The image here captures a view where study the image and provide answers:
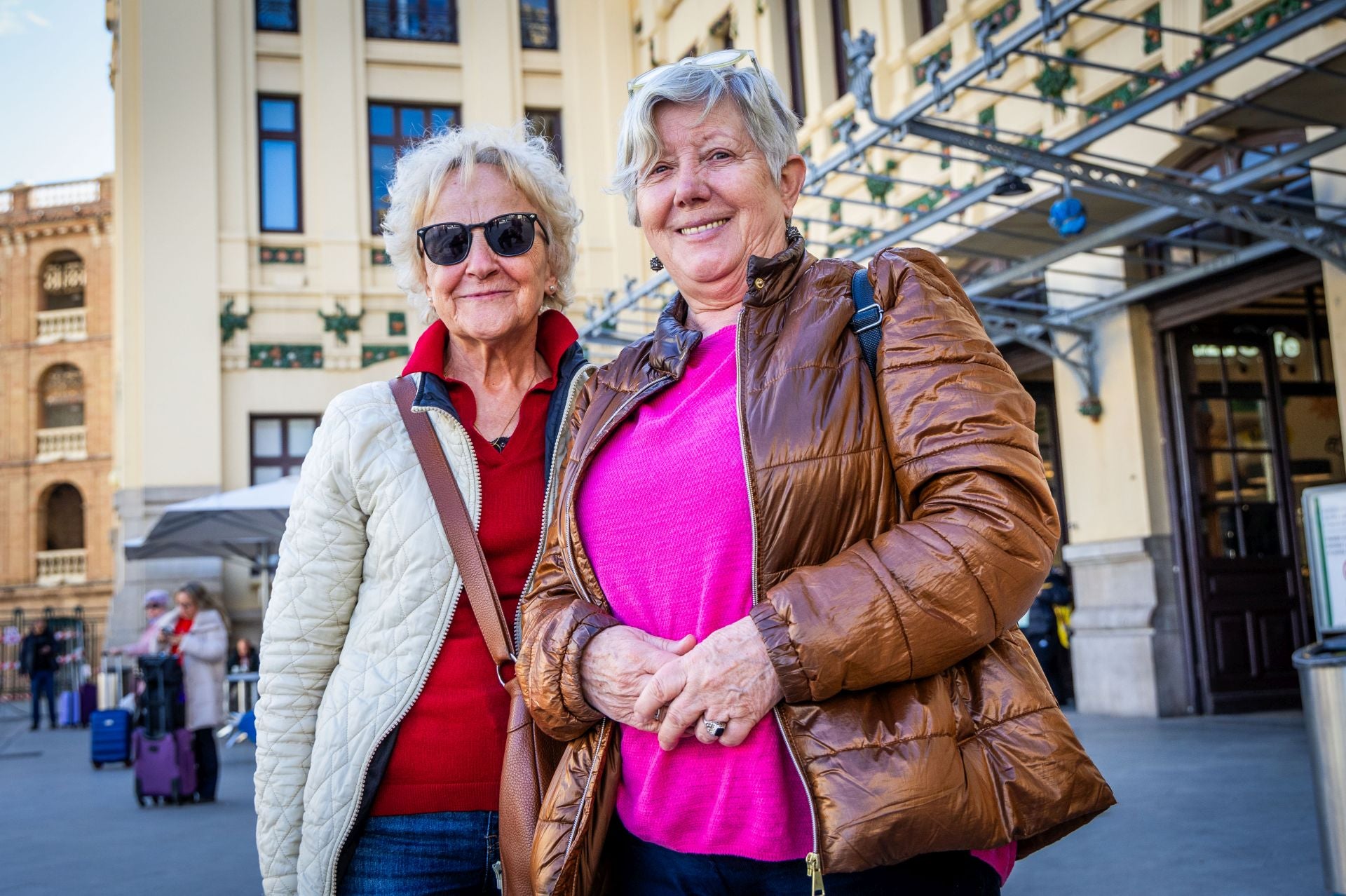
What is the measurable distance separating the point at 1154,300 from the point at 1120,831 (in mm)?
6369

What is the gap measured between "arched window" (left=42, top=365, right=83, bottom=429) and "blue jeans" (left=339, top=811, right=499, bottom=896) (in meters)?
43.8

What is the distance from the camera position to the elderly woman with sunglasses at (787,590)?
1640 mm

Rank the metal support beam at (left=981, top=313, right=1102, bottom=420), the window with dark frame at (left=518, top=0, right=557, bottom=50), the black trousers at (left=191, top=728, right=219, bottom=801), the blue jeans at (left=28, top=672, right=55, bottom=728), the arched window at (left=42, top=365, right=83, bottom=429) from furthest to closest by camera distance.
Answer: the arched window at (left=42, top=365, right=83, bottom=429) → the blue jeans at (left=28, top=672, right=55, bottom=728) → the window with dark frame at (left=518, top=0, right=557, bottom=50) → the metal support beam at (left=981, top=313, right=1102, bottom=420) → the black trousers at (left=191, top=728, right=219, bottom=801)

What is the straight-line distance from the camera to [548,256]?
278 centimetres

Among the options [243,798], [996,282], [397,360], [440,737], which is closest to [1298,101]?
[996,282]

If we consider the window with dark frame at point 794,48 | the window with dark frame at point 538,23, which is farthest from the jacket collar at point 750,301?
the window with dark frame at point 538,23

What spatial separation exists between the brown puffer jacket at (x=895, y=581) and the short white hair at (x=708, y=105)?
1.05 feet

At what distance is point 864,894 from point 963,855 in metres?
0.16

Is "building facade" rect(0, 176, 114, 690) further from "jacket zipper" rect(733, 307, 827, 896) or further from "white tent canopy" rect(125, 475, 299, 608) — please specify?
"jacket zipper" rect(733, 307, 827, 896)

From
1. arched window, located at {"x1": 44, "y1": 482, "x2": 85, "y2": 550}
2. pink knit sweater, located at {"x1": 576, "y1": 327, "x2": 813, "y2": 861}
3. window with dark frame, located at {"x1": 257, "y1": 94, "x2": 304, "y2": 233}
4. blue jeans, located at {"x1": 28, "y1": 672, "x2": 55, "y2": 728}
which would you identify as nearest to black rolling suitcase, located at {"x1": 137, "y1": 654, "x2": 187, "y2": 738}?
pink knit sweater, located at {"x1": 576, "y1": 327, "x2": 813, "y2": 861}

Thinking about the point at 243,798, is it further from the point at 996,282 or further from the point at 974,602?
the point at 974,602

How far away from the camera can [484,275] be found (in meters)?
2.63

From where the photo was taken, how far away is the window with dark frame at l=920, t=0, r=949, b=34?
42.7ft

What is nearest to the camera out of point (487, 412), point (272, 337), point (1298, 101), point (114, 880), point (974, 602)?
point (974, 602)
